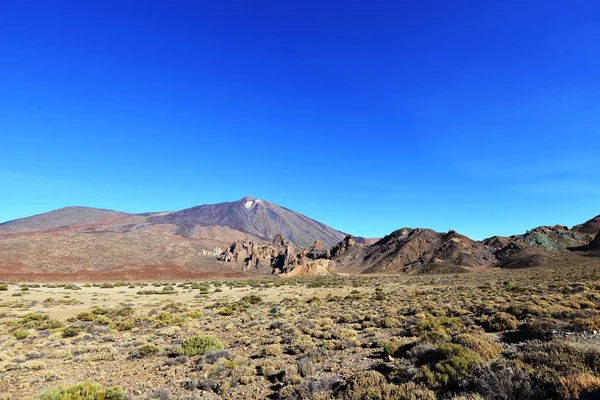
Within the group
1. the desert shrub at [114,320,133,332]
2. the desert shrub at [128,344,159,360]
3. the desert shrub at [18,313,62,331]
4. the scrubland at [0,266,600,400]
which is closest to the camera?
the scrubland at [0,266,600,400]

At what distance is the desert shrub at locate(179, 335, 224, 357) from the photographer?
13438 millimetres

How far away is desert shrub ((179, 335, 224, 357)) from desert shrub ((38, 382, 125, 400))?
16.7 ft

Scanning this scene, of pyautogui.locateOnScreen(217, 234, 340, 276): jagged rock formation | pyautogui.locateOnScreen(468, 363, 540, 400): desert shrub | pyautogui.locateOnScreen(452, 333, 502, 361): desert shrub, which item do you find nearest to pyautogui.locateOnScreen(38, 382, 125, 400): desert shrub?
pyautogui.locateOnScreen(468, 363, 540, 400): desert shrub

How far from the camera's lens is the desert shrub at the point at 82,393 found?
25.4ft

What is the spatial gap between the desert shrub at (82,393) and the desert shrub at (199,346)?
5084 mm

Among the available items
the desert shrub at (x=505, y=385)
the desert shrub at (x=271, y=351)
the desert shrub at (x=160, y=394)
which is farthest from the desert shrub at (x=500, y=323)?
the desert shrub at (x=160, y=394)

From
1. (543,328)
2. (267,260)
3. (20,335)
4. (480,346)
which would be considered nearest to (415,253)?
(267,260)

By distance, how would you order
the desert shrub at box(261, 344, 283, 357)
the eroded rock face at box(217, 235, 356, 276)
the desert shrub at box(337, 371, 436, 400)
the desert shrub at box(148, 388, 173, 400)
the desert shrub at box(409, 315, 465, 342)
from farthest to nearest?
1. the eroded rock face at box(217, 235, 356, 276)
2. the desert shrub at box(409, 315, 465, 342)
3. the desert shrub at box(261, 344, 283, 357)
4. the desert shrub at box(148, 388, 173, 400)
5. the desert shrub at box(337, 371, 436, 400)

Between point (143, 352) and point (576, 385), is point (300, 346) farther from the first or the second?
point (576, 385)

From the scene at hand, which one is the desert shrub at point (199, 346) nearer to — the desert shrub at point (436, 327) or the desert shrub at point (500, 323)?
the desert shrub at point (436, 327)

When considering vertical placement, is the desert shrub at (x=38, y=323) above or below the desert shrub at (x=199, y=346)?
below

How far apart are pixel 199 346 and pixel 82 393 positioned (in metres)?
6.17

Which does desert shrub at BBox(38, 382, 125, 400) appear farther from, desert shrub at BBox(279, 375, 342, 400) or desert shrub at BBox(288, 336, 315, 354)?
desert shrub at BBox(288, 336, 315, 354)

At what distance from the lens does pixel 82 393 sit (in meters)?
7.95
